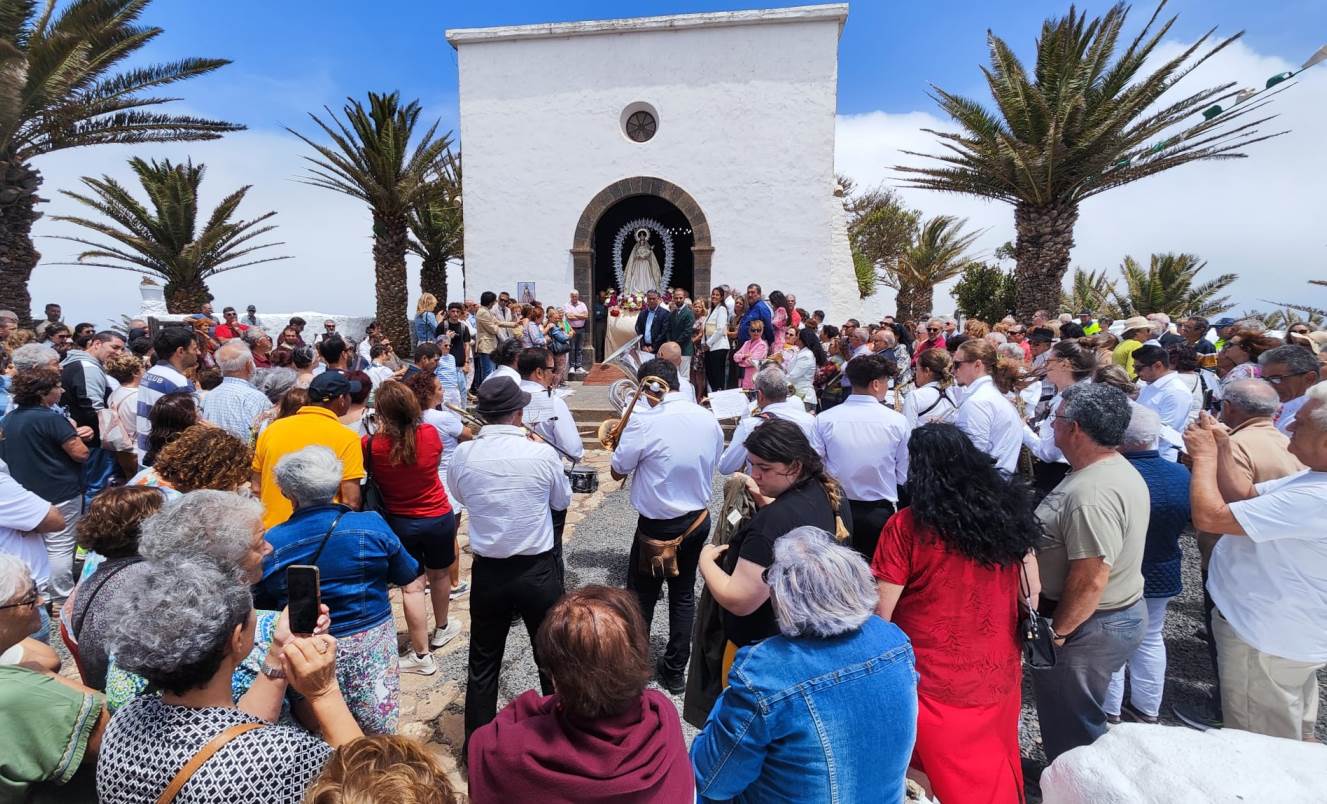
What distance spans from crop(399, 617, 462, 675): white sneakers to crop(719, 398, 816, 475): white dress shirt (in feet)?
6.80

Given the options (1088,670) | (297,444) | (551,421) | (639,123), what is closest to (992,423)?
(1088,670)

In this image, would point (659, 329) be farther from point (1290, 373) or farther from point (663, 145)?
point (1290, 373)

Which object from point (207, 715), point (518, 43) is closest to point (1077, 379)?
point (207, 715)

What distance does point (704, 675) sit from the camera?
2.72 m

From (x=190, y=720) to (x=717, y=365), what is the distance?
9285 mm

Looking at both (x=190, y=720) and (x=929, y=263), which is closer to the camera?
(x=190, y=720)

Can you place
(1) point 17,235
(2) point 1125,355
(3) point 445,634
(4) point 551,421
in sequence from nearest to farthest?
(4) point 551,421 < (3) point 445,634 < (2) point 1125,355 < (1) point 17,235

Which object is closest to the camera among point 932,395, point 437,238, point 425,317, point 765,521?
point 765,521

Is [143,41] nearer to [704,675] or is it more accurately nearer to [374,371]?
[374,371]

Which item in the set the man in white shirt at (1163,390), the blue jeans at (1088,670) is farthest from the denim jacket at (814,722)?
the man in white shirt at (1163,390)

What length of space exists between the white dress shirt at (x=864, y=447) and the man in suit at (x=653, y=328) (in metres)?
6.43

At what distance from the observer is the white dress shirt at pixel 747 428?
362cm

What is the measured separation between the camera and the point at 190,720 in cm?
145

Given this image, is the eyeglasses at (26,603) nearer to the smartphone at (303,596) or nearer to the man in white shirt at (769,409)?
the smartphone at (303,596)
